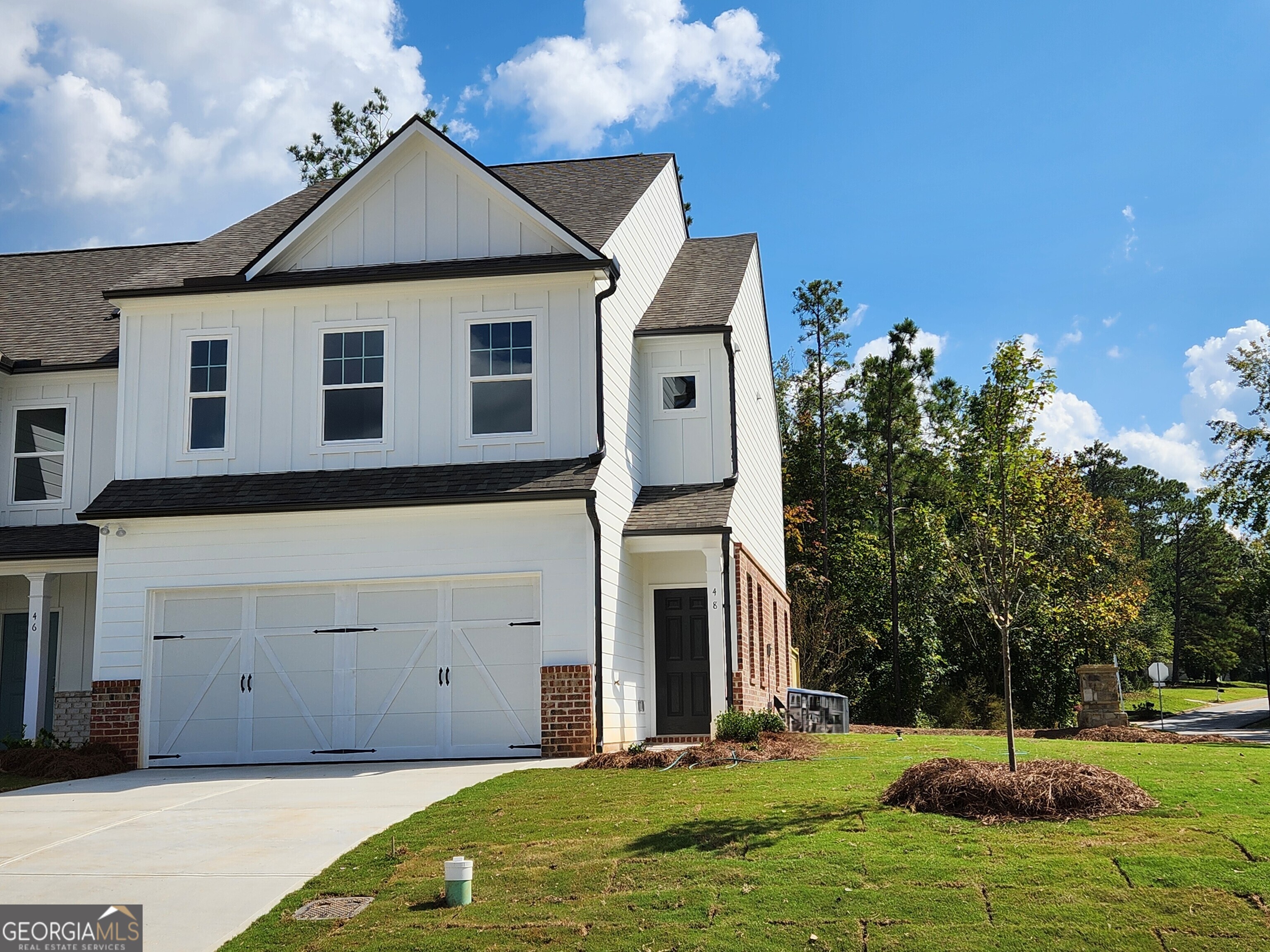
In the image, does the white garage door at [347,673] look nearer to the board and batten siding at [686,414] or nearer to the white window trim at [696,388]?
the board and batten siding at [686,414]

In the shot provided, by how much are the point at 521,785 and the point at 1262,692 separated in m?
79.3

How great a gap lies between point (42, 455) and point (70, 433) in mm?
626

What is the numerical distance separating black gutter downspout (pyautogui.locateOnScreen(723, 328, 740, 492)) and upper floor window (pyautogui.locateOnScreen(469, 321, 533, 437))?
12.3ft

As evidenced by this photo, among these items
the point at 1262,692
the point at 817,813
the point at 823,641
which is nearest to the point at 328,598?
the point at 817,813

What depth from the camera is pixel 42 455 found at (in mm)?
18828

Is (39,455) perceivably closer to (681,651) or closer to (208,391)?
(208,391)

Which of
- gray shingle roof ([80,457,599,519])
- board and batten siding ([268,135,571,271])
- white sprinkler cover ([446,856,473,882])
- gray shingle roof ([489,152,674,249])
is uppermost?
gray shingle roof ([489,152,674,249])

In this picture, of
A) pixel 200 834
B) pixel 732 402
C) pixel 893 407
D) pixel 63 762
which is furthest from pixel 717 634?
pixel 893 407

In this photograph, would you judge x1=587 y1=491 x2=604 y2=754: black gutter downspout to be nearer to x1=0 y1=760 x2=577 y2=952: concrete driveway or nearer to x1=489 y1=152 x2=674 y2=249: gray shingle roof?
x1=0 y1=760 x2=577 y2=952: concrete driveway

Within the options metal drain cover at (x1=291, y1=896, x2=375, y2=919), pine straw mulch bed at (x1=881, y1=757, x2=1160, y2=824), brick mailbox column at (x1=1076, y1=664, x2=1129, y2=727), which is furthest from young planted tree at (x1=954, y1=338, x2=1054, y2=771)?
brick mailbox column at (x1=1076, y1=664, x2=1129, y2=727)

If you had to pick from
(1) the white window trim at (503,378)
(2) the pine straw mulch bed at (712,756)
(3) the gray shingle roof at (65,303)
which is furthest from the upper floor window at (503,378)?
(3) the gray shingle roof at (65,303)

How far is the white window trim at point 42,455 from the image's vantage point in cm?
1862

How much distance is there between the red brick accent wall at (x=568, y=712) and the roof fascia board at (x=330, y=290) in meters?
5.41

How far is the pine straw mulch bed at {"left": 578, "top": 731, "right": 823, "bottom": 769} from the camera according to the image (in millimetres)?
12312
